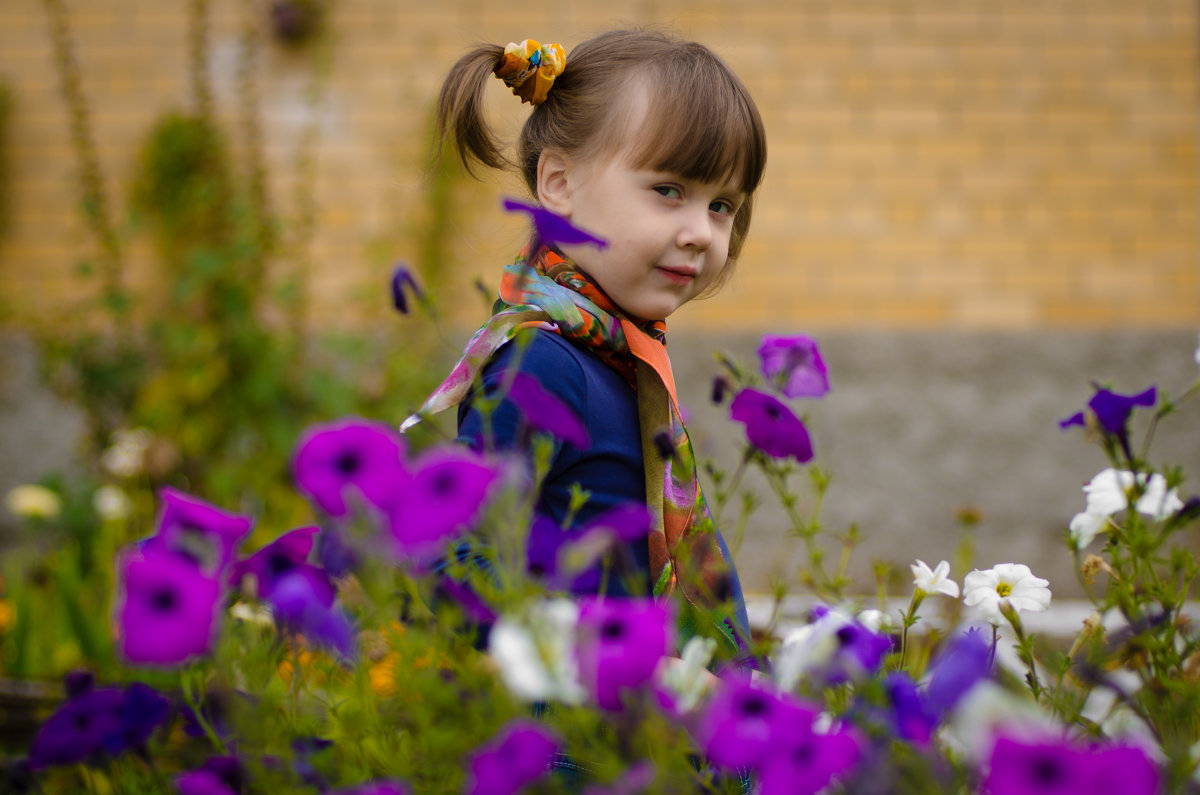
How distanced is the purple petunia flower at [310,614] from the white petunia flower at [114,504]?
2533mm

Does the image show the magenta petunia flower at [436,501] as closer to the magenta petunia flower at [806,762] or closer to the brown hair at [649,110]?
the magenta petunia flower at [806,762]

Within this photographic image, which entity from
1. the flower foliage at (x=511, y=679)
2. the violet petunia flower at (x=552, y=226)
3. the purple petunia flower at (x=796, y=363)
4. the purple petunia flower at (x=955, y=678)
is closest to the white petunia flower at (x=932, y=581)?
the flower foliage at (x=511, y=679)

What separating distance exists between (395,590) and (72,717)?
28 centimetres

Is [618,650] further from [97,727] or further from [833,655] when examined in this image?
[97,727]

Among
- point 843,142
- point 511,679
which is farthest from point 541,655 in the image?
point 843,142

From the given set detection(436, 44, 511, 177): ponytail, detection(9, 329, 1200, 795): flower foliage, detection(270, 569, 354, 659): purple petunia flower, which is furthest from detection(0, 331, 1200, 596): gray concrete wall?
detection(270, 569, 354, 659): purple petunia flower

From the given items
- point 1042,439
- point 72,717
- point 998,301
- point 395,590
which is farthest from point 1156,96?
point 72,717

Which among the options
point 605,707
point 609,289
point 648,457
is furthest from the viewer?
point 609,289

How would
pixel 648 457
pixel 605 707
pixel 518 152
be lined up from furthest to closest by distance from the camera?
1. pixel 518 152
2. pixel 648 457
3. pixel 605 707

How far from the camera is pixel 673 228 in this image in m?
1.25

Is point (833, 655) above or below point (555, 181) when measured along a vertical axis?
below

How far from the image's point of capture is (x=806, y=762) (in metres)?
0.61

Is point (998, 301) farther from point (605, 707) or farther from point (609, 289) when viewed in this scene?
point (605, 707)

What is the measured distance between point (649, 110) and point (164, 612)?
3.07ft
